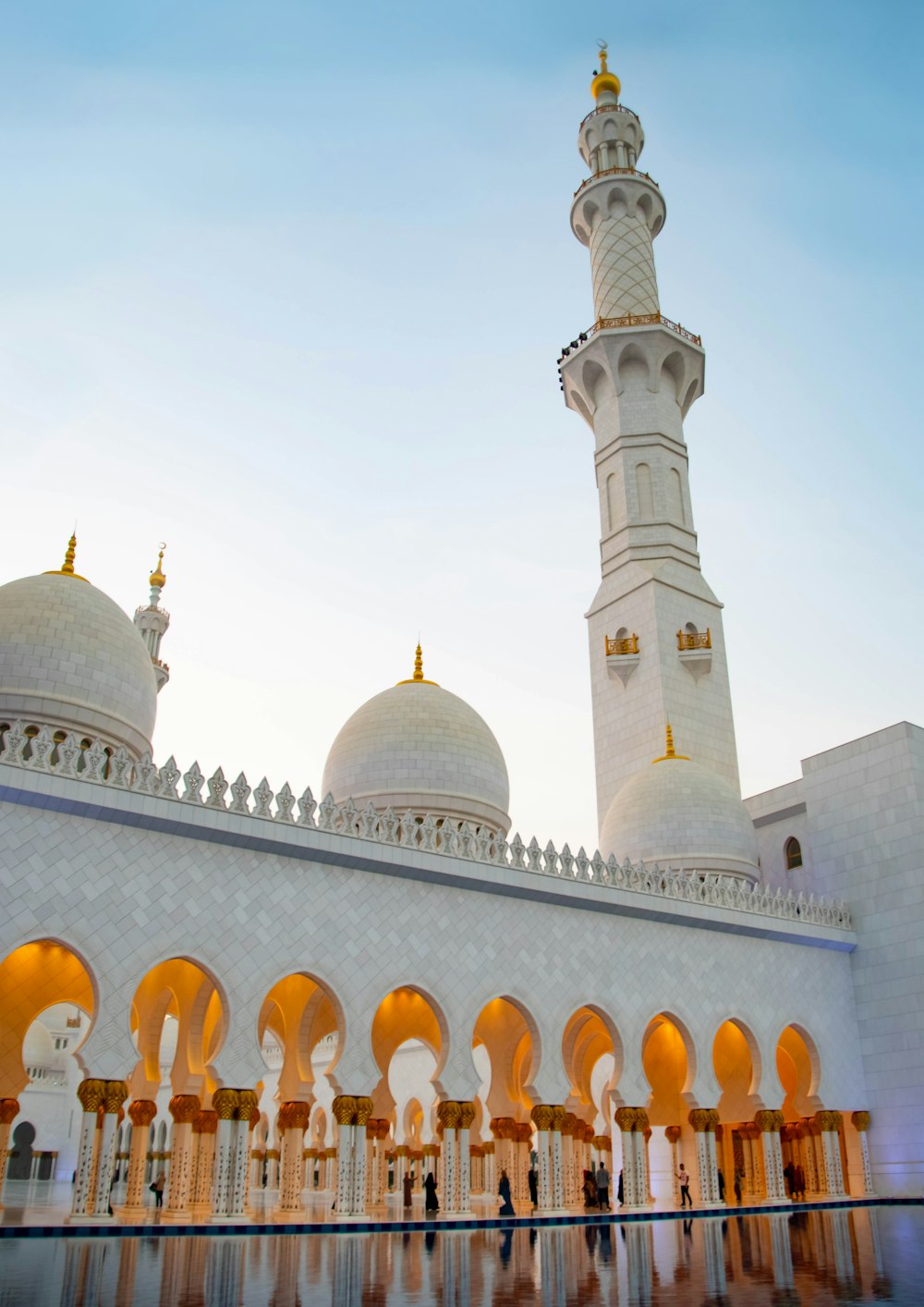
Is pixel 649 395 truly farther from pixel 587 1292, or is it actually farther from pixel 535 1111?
pixel 587 1292

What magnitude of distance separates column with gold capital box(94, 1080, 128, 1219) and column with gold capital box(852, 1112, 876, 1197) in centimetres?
1208

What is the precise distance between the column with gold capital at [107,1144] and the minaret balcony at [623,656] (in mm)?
14344

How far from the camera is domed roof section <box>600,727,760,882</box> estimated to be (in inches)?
760

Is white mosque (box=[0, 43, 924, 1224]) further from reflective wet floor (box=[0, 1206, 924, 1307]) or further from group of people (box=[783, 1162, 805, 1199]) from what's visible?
reflective wet floor (box=[0, 1206, 924, 1307])

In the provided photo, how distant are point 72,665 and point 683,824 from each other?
1081 centimetres

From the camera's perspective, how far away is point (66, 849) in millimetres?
11430

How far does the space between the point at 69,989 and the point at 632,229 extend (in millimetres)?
22140

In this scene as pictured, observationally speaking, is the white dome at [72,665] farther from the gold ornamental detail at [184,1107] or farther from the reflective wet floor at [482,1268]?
the reflective wet floor at [482,1268]

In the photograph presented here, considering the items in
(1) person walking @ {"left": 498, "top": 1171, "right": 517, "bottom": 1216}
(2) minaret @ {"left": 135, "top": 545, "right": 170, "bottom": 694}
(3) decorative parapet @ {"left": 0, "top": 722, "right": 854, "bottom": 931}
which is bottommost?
(1) person walking @ {"left": 498, "top": 1171, "right": 517, "bottom": 1216}

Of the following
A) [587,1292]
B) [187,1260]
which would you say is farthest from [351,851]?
[587,1292]

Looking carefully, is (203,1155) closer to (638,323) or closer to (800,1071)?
(800,1071)

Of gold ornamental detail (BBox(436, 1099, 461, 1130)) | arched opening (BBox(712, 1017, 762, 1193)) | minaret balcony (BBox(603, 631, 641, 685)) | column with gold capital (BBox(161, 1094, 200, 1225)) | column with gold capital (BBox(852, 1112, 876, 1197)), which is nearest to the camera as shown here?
column with gold capital (BBox(161, 1094, 200, 1225))

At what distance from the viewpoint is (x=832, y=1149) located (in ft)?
56.0

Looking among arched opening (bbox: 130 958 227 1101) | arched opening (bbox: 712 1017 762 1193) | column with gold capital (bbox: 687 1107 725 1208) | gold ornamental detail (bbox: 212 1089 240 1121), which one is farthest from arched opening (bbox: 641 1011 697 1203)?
gold ornamental detail (bbox: 212 1089 240 1121)
